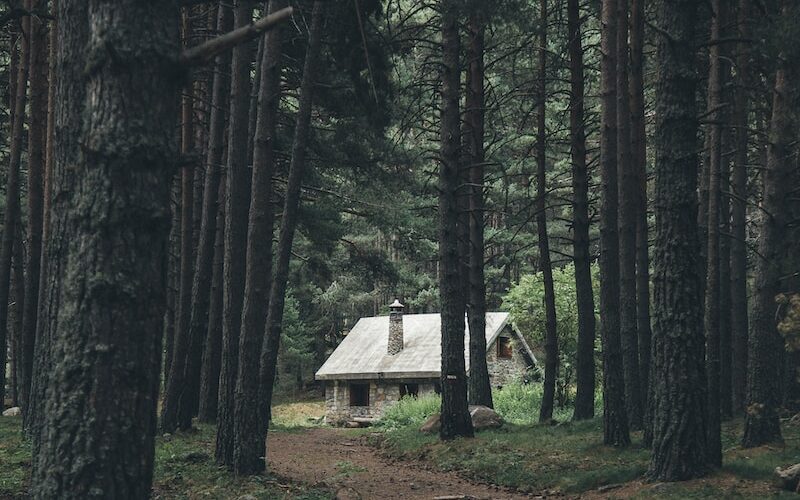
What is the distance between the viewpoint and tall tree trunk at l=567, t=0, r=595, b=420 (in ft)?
56.0

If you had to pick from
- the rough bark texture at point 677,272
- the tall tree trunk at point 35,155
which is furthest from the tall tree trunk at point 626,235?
the tall tree trunk at point 35,155

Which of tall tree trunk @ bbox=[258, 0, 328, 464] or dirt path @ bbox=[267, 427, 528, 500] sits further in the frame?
tall tree trunk @ bbox=[258, 0, 328, 464]

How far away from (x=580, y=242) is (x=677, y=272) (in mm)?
8089

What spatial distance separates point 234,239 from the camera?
1240 centimetres

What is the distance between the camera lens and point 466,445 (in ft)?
50.8

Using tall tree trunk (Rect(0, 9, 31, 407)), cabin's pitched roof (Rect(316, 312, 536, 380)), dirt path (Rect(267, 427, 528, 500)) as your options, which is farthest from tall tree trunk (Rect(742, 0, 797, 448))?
cabin's pitched roof (Rect(316, 312, 536, 380))

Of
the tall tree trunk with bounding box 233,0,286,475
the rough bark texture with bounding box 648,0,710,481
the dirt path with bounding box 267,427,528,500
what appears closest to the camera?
the rough bark texture with bounding box 648,0,710,481

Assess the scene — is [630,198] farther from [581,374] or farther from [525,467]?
[581,374]

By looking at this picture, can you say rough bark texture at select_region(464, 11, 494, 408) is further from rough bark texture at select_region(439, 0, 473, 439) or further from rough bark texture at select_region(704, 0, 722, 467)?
rough bark texture at select_region(704, 0, 722, 467)

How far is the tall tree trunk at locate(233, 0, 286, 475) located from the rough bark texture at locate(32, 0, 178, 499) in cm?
703

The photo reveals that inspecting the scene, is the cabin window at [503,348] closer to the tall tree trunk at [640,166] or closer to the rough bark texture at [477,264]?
the rough bark texture at [477,264]

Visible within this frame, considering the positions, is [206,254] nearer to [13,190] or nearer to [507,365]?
[13,190]

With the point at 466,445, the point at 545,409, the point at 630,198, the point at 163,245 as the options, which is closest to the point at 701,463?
the point at 630,198

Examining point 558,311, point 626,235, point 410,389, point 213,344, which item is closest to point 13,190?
point 213,344
